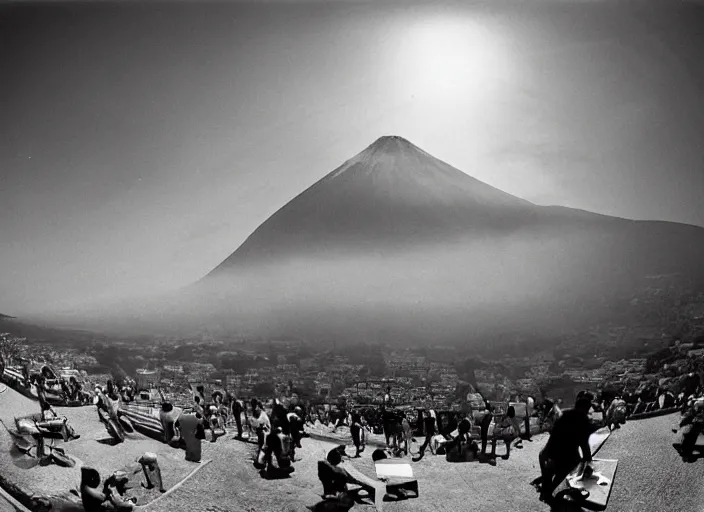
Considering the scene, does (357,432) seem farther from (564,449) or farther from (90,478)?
(90,478)

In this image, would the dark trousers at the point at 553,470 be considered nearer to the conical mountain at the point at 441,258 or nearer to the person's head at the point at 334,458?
the conical mountain at the point at 441,258

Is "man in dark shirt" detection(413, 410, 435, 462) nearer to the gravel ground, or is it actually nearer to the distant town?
the distant town

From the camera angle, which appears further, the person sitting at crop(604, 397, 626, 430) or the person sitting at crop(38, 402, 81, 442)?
the person sitting at crop(38, 402, 81, 442)

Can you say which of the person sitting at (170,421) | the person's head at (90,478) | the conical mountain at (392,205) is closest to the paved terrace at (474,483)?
the person sitting at (170,421)

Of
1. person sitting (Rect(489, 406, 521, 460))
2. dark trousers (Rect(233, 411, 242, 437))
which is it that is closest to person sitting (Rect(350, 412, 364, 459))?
dark trousers (Rect(233, 411, 242, 437))

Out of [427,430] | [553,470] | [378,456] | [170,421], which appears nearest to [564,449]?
[553,470]

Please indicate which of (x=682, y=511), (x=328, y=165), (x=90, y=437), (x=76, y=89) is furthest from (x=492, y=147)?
(x=90, y=437)

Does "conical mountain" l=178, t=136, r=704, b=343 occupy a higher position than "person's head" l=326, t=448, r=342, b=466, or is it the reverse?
"conical mountain" l=178, t=136, r=704, b=343
